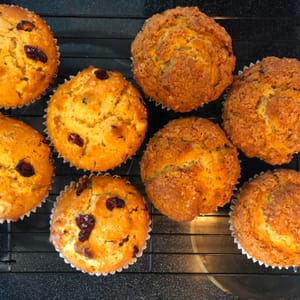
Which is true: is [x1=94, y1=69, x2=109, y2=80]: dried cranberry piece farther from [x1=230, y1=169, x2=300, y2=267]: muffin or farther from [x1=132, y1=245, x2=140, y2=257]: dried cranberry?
[x1=230, y1=169, x2=300, y2=267]: muffin

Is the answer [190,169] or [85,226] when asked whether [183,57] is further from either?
[85,226]

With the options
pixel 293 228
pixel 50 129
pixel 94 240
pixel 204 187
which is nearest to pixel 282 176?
pixel 293 228

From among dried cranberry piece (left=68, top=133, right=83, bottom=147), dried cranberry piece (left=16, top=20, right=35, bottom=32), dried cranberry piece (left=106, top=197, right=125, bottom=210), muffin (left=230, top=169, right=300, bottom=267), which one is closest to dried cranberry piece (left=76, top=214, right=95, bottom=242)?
dried cranberry piece (left=106, top=197, right=125, bottom=210)

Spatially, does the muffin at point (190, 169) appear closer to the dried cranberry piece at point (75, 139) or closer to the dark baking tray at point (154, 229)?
the dried cranberry piece at point (75, 139)

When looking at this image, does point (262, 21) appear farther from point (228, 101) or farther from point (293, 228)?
point (293, 228)

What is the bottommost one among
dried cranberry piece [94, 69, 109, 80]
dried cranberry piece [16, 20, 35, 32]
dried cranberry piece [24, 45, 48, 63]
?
dried cranberry piece [94, 69, 109, 80]
